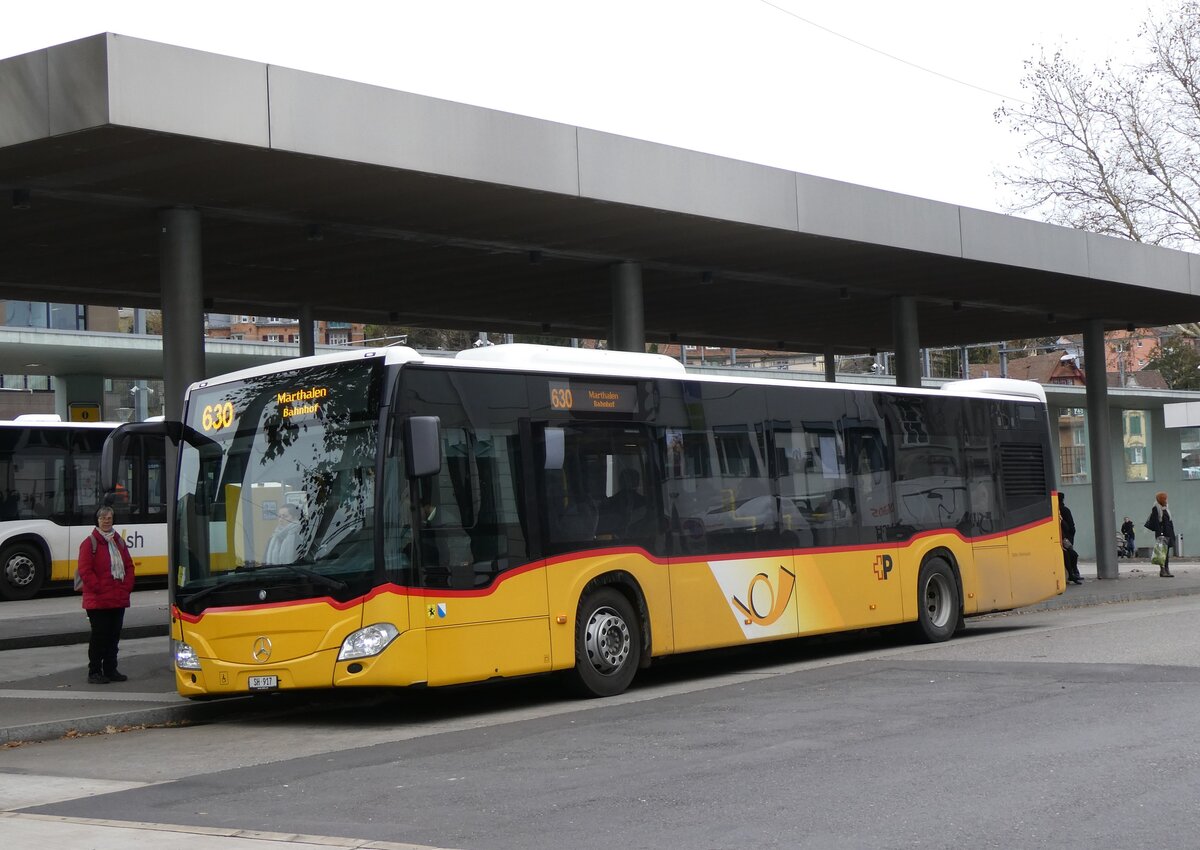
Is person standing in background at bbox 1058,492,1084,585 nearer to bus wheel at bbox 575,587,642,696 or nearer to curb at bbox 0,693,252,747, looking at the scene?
bus wheel at bbox 575,587,642,696

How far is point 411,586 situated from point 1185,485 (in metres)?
47.8

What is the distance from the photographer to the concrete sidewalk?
12430 millimetres

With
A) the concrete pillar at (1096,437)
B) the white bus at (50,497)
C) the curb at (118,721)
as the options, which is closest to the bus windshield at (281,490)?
the curb at (118,721)

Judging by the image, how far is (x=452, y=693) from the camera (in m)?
14.7

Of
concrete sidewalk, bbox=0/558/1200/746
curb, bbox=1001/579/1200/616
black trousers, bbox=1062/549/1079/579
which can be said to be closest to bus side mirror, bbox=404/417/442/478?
concrete sidewalk, bbox=0/558/1200/746

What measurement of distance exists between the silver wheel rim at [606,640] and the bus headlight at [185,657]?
3404mm

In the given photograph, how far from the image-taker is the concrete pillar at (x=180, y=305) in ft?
50.0

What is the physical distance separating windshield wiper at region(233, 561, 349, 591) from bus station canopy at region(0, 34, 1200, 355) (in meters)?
3.79

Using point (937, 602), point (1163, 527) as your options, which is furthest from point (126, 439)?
point (1163, 527)

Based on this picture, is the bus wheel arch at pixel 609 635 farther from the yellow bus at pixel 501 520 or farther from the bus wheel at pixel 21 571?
the bus wheel at pixel 21 571

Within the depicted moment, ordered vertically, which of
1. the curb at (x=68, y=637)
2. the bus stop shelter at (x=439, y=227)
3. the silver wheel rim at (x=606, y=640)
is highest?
the bus stop shelter at (x=439, y=227)

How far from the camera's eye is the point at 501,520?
1234 centimetres

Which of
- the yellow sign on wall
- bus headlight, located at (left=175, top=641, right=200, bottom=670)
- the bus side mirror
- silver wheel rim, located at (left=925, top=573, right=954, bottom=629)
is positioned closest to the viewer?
the bus side mirror

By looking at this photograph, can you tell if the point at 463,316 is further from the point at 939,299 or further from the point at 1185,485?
the point at 1185,485
